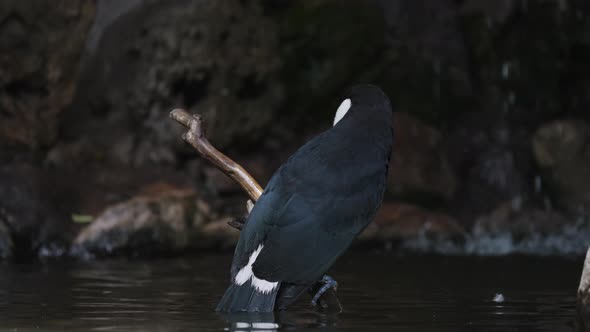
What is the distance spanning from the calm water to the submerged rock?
0.64 metres

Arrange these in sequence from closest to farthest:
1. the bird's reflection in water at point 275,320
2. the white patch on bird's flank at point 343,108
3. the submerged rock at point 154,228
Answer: the bird's reflection in water at point 275,320 → the white patch on bird's flank at point 343,108 → the submerged rock at point 154,228

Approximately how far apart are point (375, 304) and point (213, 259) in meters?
4.25

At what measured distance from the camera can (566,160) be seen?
14625mm

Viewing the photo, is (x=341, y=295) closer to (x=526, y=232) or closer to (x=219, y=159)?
(x=219, y=159)

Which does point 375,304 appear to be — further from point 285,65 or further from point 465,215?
point 285,65

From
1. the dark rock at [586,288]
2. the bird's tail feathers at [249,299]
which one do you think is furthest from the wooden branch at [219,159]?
the dark rock at [586,288]

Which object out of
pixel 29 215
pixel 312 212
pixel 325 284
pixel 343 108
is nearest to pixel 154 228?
pixel 29 215

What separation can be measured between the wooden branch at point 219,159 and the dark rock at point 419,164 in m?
8.01

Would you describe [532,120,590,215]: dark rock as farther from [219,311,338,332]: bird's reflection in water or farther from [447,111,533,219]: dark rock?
[219,311,338,332]: bird's reflection in water

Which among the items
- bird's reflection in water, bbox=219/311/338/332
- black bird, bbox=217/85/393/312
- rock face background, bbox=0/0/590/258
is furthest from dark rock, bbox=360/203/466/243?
bird's reflection in water, bbox=219/311/338/332

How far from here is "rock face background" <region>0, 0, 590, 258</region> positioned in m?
11.7

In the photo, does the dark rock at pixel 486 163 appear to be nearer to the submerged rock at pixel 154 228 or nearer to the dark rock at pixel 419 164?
the dark rock at pixel 419 164

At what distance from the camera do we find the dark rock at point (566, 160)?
14445 mm

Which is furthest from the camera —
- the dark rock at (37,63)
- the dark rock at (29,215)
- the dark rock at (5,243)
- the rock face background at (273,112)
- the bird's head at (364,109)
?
the dark rock at (37,63)
